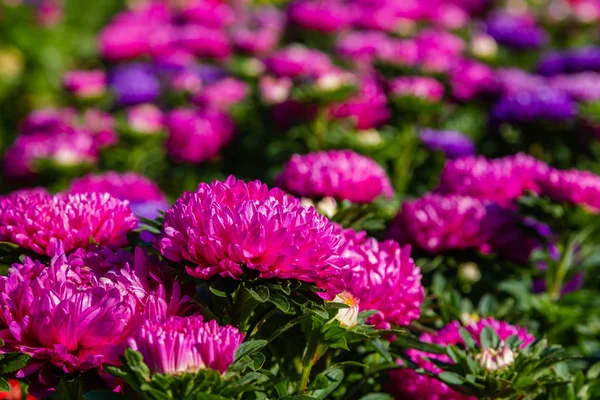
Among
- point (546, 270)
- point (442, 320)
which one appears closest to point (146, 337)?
point (442, 320)

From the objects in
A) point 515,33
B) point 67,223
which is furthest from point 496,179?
point 515,33

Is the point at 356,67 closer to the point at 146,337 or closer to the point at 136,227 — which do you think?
the point at 136,227

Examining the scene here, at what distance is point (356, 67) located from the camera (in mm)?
3779

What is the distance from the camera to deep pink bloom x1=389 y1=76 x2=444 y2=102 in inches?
112

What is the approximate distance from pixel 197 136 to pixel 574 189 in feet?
5.33

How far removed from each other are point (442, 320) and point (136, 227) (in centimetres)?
67

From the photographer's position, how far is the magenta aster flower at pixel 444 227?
187cm

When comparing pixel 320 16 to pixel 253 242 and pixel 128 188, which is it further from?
pixel 253 242

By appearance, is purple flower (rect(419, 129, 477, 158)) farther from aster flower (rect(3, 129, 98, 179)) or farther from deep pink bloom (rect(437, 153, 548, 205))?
aster flower (rect(3, 129, 98, 179))

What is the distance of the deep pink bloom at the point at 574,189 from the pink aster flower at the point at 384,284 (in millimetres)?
590

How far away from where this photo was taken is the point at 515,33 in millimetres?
4422

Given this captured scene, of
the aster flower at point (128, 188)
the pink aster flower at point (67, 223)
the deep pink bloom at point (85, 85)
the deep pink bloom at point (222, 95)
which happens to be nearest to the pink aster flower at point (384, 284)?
the pink aster flower at point (67, 223)

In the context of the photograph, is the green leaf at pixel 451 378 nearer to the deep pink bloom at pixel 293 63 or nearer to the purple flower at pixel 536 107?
the purple flower at pixel 536 107

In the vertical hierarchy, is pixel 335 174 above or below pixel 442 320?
above
